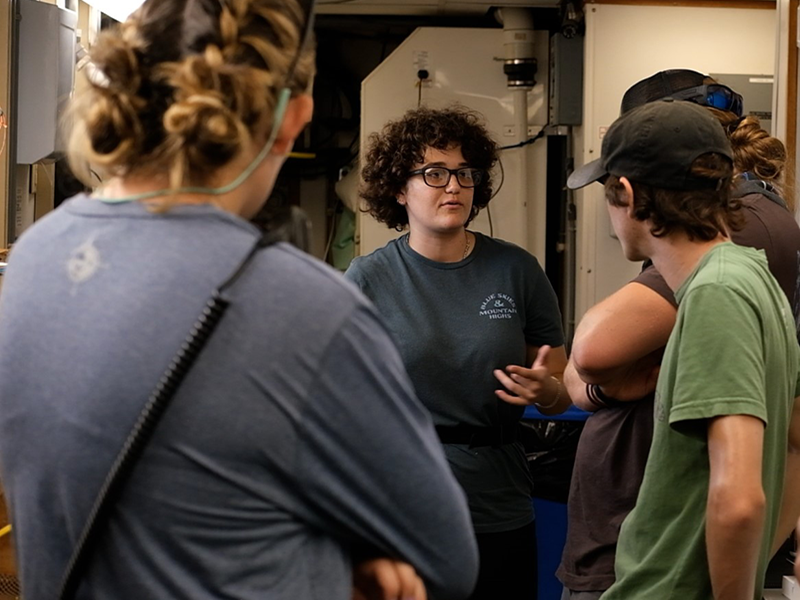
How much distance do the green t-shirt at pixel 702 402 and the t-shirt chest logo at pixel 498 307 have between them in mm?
691

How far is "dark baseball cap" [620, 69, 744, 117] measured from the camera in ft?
7.32

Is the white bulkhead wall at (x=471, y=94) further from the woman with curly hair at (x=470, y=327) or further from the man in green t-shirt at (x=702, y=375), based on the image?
the man in green t-shirt at (x=702, y=375)

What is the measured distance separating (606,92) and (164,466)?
12.0ft

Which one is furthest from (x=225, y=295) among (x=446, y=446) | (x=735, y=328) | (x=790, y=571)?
(x=790, y=571)

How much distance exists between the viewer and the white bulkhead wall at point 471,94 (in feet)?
14.7

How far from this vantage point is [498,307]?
2.11 m

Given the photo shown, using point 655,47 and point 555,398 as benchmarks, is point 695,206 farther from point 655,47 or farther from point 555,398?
point 655,47

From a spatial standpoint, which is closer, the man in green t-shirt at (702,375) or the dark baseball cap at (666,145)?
the man in green t-shirt at (702,375)

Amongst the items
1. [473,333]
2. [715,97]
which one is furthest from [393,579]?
[715,97]

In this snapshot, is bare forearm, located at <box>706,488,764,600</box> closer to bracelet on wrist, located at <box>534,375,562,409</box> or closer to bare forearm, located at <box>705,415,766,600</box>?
bare forearm, located at <box>705,415,766,600</box>

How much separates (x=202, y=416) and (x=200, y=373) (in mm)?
34

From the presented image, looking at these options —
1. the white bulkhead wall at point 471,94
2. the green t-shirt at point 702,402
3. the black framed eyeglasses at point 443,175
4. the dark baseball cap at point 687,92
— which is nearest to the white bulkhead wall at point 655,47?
the white bulkhead wall at point 471,94

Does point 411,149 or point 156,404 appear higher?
point 411,149

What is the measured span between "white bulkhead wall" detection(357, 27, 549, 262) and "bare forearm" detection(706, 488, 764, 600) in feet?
10.6
